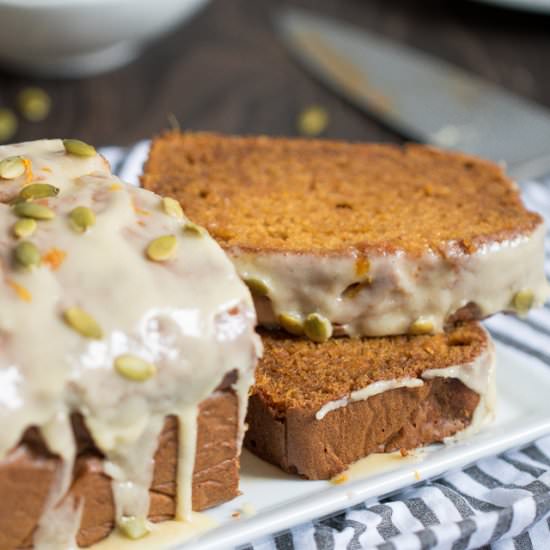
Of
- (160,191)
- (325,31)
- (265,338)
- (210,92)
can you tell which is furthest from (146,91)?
(265,338)

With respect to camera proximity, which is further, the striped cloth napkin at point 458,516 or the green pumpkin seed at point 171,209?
the striped cloth napkin at point 458,516

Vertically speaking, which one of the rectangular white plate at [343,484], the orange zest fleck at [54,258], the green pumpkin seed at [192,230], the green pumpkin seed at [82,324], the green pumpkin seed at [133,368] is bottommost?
the rectangular white plate at [343,484]

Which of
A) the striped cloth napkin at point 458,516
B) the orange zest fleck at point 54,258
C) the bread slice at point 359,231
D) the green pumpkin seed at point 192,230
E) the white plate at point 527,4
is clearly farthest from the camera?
the white plate at point 527,4

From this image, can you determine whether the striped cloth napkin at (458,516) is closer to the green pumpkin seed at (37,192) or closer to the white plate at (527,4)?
the green pumpkin seed at (37,192)

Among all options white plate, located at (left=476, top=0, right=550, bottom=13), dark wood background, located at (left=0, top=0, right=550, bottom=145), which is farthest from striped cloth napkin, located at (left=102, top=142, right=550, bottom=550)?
white plate, located at (left=476, top=0, right=550, bottom=13)

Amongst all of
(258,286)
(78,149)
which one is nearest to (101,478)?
(258,286)

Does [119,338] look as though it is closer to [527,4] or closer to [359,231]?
[359,231]

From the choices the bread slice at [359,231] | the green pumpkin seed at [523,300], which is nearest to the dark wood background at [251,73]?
the bread slice at [359,231]

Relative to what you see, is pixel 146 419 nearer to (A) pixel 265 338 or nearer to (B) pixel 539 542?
(A) pixel 265 338
